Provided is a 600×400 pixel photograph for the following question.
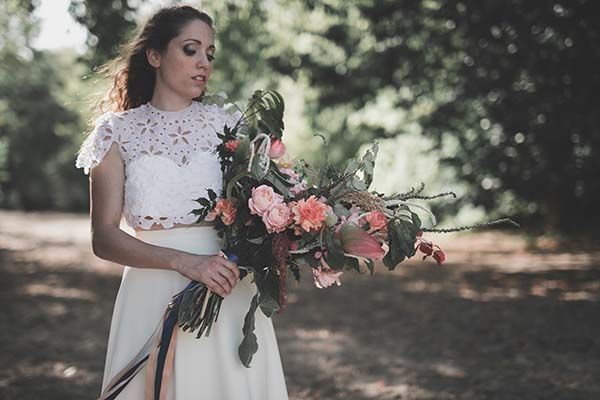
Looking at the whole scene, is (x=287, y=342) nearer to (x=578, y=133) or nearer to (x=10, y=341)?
(x=10, y=341)

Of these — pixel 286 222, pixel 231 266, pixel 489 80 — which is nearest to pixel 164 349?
pixel 231 266

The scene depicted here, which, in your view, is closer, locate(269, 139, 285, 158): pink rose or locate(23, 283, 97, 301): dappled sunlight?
locate(269, 139, 285, 158): pink rose

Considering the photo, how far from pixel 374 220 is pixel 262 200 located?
39 cm

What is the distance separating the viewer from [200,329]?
263cm

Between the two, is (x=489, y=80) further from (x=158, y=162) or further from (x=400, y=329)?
(x=158, y=162)

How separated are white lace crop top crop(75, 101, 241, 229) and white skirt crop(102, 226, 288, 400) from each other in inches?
3.7

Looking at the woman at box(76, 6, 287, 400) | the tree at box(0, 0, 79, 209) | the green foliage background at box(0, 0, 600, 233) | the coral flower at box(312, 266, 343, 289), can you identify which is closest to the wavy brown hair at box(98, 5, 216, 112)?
the woman at box(76, 6, 287, 400)

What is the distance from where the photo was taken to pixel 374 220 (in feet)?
8.57

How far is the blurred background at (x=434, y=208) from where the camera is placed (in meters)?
6.16

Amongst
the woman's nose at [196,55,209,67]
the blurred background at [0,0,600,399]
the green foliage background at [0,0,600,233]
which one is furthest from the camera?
the green foliage background at [0,0,600,233]

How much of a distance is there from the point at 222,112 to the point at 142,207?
541mm

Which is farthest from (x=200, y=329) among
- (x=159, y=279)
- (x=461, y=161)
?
(x=461, y=161)

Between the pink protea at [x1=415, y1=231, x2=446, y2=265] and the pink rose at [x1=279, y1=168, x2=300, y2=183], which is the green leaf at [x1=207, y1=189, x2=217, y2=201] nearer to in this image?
the pink rose at [x1=279, y1=168, x2=300, y2=183]

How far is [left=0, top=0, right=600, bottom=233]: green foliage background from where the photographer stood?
25.3 ft
